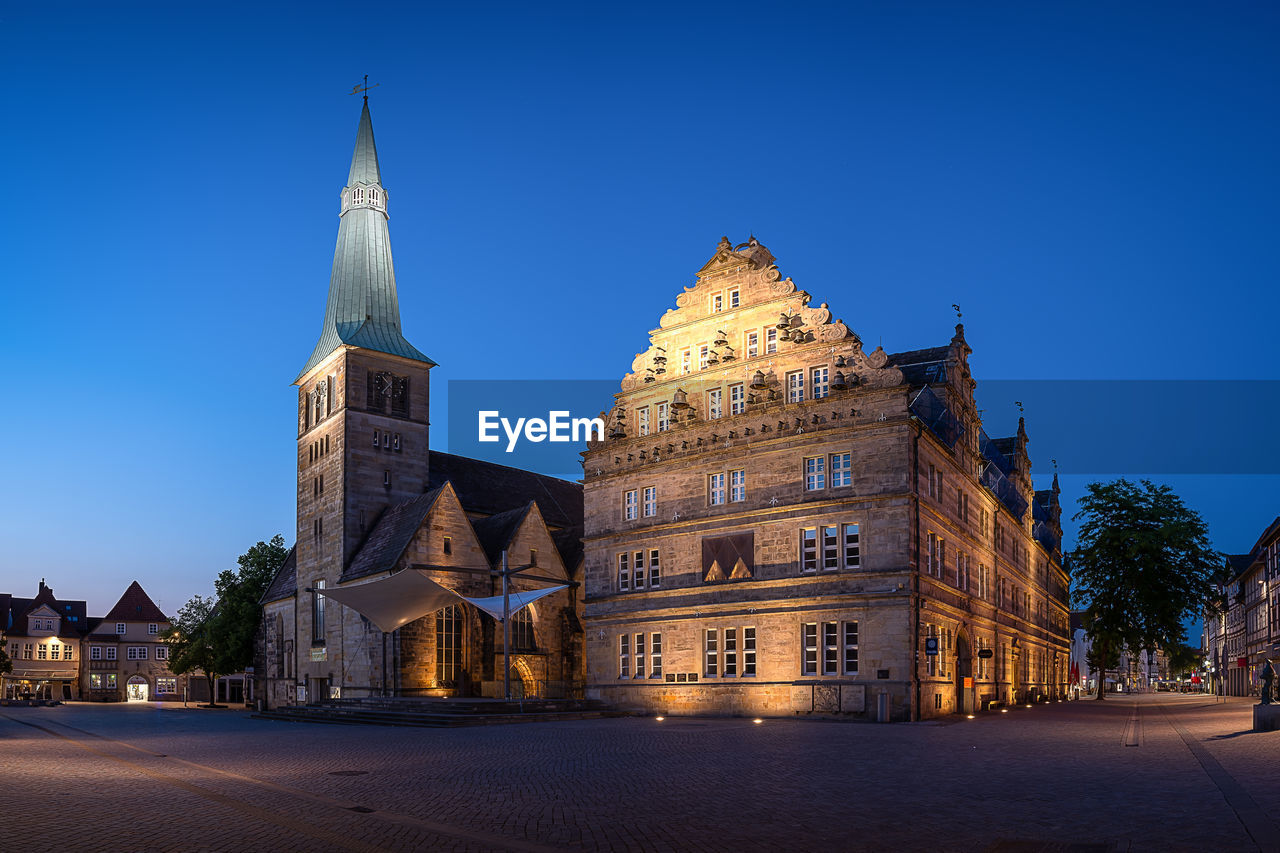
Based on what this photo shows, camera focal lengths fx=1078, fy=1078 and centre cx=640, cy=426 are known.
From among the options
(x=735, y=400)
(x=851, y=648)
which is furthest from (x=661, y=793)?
(x=735, y=400)

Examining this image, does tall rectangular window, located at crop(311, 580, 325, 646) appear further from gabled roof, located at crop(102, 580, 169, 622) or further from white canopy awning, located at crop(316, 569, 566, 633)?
gabled roof, located at crop(102, 580, 169, 622)

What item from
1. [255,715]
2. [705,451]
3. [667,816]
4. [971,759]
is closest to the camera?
[667,816]

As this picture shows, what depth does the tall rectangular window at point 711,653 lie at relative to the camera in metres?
40.2

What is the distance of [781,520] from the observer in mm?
38594

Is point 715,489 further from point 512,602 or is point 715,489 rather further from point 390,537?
point 390,537

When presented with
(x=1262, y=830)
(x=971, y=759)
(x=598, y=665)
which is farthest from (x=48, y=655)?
(x=1262, y=830)

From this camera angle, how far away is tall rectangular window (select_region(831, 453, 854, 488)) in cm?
3734

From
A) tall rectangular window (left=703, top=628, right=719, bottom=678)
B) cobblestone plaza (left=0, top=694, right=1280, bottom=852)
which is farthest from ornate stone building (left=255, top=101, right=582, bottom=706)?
cobblestone plaza (left=0, top=694, right=1280, bottom=852)

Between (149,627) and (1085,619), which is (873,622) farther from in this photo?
(149,627)

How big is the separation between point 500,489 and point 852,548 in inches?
1343

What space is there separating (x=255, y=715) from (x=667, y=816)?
40.8 m

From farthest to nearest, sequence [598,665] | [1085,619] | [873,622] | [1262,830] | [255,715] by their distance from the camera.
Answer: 1. [1085,619]
2. [255,715]
3. [598,665]
4. [873,622]
5. [1262,830]

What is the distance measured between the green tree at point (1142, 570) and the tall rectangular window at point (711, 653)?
26771 mm

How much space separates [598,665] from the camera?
4522cm
